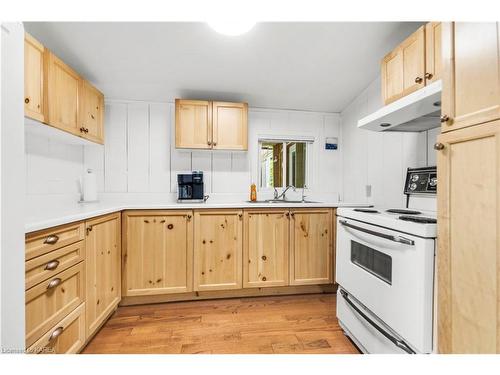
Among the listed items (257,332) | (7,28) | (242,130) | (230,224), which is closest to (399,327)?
(257,332)

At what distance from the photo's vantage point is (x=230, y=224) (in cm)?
222

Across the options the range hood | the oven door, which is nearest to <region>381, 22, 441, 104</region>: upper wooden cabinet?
the range hood

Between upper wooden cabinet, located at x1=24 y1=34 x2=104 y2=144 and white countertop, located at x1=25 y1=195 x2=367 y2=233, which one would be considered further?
upper wooden cabinet, located at x1=24 y1=34 x2=104 y2=144

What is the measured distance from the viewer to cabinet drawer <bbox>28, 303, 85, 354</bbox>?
1107 millimetres

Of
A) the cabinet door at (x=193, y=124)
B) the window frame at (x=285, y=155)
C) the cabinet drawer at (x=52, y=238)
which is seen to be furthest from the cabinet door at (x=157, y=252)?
the window frame at (x=285, y=155)

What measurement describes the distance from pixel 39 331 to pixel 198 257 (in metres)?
1.19

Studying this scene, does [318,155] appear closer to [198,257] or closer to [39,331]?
[198,257]

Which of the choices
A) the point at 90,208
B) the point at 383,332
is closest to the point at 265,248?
the point at 383,332

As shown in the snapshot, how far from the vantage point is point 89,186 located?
2.37 meters

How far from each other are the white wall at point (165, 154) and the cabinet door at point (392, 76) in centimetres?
121

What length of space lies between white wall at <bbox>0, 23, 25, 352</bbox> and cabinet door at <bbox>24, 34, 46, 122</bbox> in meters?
1.04

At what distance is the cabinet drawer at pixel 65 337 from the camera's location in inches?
43.6

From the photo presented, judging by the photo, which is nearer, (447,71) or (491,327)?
(491,327)

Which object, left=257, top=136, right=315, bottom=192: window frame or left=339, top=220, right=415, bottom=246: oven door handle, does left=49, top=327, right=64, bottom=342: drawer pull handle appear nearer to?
left=339, top=220, right=415, bottom=246: oven door handle
